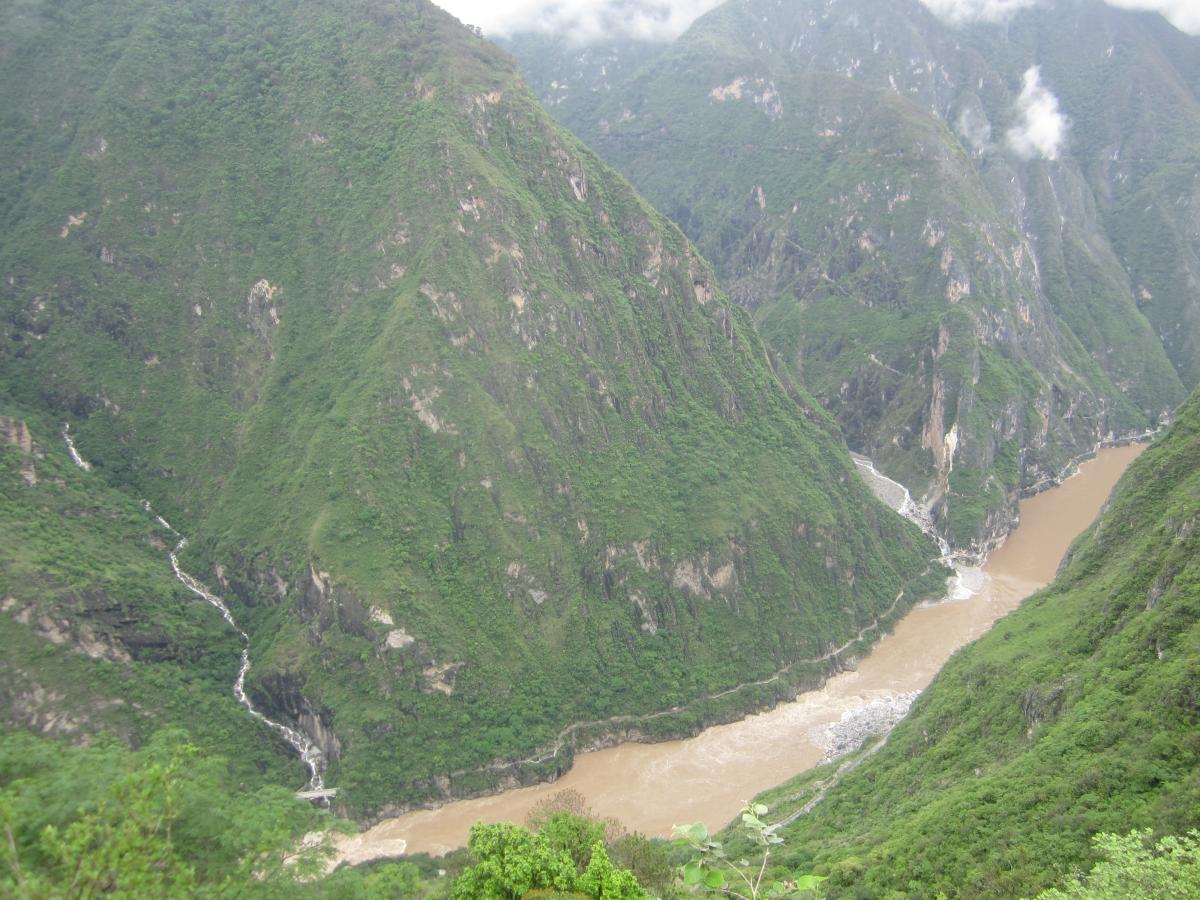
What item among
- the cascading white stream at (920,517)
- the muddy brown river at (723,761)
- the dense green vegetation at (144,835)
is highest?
the dense green vegetation at (144,835)

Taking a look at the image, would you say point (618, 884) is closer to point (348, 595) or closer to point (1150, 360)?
point (348, 595)

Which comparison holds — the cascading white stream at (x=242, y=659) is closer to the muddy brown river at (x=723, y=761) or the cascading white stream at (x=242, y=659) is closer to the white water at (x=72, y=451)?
the white water at (x=72, y=451)

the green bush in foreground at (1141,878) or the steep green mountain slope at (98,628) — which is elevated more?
the green bush in foreground at (1141,878)

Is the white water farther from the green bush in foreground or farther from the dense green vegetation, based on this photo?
the green bush in foreground

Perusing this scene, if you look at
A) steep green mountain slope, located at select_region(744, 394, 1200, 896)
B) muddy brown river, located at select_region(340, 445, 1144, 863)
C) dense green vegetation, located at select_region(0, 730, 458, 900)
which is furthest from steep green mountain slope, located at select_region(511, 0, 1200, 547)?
dense green vegetation, located at select_region(0, 730, 458, 900)

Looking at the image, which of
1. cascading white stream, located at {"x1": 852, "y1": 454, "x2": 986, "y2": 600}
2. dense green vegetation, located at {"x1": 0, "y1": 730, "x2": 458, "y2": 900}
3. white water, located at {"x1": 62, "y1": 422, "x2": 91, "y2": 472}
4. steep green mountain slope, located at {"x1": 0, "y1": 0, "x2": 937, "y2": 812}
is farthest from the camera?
cascading white stream, located at {"x1": 852, "y1": 454, "x2": 986, "y2": 600}

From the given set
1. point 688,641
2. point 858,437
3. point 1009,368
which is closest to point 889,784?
point 688,641

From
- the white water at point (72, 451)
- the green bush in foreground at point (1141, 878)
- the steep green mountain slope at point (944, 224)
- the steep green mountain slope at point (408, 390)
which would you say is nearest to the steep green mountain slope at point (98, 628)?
the white water at point (72, 451)
